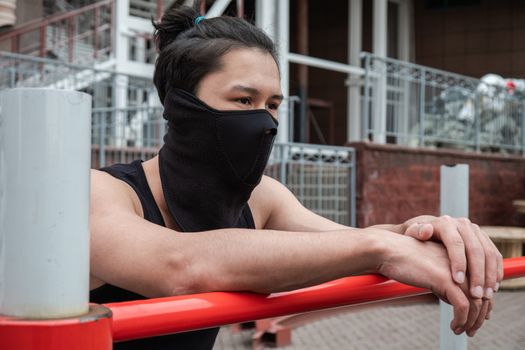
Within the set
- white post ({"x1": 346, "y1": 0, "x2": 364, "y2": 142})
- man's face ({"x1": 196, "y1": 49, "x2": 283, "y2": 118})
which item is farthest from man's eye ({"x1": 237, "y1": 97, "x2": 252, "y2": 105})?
white post ({"x1": 346, "y1": 0, "x2": 364, "y2": 142})

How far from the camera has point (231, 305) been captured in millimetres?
930

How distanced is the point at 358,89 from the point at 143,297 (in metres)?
9.68

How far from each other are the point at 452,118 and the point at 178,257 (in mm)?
8721

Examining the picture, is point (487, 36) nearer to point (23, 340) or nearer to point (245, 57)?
point (245, 57)

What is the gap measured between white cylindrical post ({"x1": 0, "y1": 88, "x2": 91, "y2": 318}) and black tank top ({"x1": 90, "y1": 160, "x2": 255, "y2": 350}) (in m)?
0.66

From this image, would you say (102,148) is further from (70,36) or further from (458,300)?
(458,300)

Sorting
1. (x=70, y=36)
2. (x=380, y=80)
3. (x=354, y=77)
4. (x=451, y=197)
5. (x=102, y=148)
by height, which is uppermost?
(x=70, y=36)

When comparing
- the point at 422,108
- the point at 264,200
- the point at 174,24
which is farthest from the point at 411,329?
the point at 422,108

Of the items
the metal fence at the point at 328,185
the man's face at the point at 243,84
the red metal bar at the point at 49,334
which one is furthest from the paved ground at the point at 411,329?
the metal fence at the point at 328,185

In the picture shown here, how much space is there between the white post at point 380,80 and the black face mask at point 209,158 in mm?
6771

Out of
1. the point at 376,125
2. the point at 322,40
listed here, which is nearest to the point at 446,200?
the point at 376,125

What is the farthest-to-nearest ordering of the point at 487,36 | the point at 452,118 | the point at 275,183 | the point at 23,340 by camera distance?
1. the point at 487,36
2. the point at 452,118
3. the point at 275,183
4. the point at 23,340

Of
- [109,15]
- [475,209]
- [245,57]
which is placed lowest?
[475,209]

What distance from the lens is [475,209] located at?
9.09 metres
